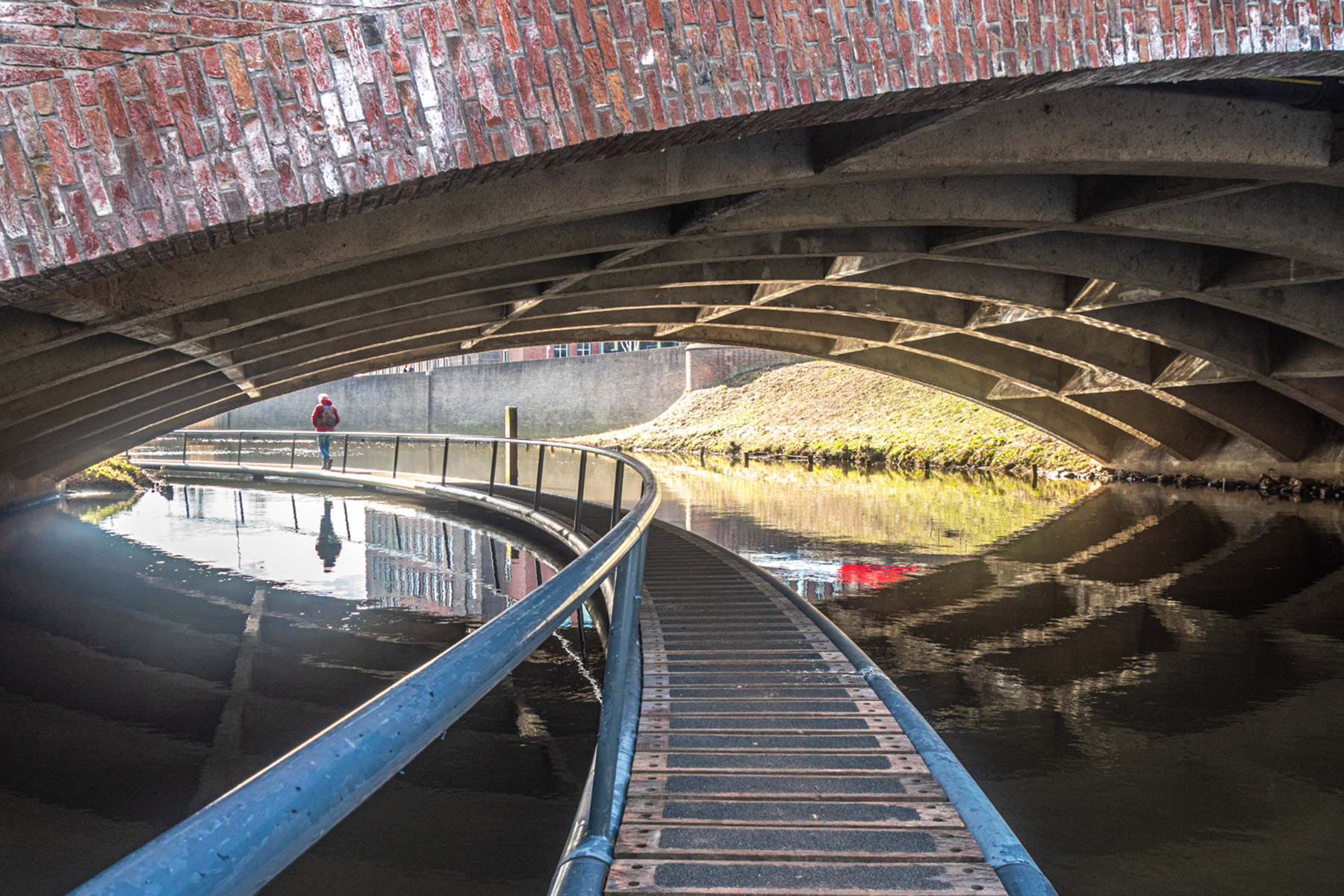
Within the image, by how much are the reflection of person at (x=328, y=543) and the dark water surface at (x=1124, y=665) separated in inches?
186

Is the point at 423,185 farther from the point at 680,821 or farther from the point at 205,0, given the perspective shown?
the point at 680,821

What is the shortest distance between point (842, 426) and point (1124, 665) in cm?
2594

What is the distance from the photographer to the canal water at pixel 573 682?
4176 millimetres

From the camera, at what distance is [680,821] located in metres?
3.07

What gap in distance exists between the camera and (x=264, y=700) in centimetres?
604

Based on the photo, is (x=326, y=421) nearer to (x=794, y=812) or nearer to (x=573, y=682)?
(x=573, y=682)

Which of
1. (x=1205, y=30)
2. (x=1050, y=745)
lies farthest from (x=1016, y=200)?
(x=1050, y=745)

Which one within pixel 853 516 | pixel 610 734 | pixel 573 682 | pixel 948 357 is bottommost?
pixel 853 516

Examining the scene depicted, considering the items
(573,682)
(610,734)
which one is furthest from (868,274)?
(610,734)

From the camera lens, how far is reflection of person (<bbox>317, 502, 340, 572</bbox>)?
36.2ft

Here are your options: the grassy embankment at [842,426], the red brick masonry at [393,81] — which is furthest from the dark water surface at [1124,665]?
the grassy embankment at [842,426]

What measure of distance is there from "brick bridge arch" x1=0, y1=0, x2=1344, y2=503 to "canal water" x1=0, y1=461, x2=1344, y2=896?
2.28 meters

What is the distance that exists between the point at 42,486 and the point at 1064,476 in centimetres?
2152

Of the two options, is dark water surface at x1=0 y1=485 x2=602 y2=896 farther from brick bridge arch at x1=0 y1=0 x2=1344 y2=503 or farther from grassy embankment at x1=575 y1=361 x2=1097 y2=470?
grassy embankment at x1=575 y1=361 x2=1097 y2=470
